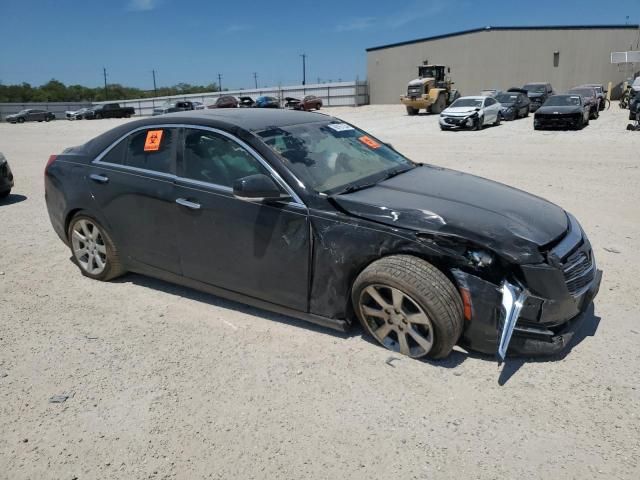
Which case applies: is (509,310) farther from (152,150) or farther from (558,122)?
(558,122)

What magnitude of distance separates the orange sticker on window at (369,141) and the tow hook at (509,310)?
76.0 inches

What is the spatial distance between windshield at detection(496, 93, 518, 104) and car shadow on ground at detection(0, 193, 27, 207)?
2358cm

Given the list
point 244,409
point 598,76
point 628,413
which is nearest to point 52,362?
point 244,409

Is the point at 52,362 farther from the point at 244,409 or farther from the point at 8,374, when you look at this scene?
the point at 244,409

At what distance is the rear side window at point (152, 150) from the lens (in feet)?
13.0

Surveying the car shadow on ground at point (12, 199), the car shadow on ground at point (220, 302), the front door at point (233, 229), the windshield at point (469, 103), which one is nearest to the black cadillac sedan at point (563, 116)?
the windshield at point (469, 103)

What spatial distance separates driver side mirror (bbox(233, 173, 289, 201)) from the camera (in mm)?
3279

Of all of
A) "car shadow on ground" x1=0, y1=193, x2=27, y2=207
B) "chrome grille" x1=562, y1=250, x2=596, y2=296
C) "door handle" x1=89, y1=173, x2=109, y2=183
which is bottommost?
"car shadow on ground" x1=0, y1=193, x2=27, y2=207

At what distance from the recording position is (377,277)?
3.09m

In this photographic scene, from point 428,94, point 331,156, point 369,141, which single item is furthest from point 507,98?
point 331,156

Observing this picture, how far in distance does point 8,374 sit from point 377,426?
247 centimetres

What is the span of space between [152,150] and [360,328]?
2.25 m

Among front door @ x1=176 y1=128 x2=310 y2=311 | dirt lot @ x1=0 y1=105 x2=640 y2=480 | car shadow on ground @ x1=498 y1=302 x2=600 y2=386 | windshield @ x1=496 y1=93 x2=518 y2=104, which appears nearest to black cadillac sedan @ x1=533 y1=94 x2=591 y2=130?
windshield @ x1=496 y1=93 x2=518 y2=104

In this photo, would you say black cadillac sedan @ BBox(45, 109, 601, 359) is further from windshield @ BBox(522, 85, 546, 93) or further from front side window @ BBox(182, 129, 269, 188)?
windshield @ BBox(522, 85, 546, 93)
